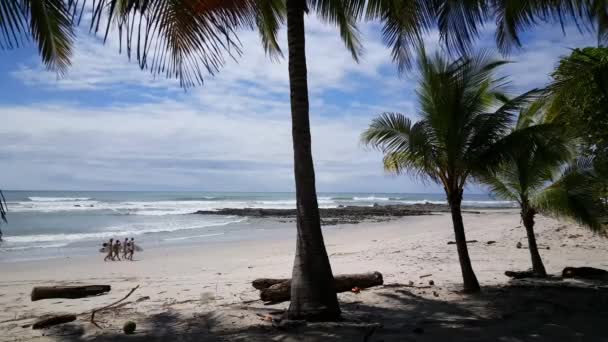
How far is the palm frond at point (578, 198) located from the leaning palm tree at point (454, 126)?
2.00 m

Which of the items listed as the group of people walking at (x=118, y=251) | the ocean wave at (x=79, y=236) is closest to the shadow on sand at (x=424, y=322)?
the group of people walking at (x=118, y=251)

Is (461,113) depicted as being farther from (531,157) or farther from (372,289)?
(372,289)

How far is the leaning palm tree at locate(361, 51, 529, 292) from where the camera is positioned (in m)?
7.23

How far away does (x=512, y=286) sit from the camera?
779cm

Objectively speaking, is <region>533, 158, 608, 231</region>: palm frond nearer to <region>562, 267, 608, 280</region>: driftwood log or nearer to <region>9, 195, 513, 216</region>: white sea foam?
<region>562, 267, 608, 280</region>: driftwood log

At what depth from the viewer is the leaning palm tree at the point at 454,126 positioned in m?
7.23

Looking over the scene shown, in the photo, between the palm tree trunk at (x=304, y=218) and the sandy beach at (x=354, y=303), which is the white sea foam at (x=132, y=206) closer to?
the sandy beach at (x=354, y=303)

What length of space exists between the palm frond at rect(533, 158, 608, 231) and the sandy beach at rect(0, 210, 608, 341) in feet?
4.07

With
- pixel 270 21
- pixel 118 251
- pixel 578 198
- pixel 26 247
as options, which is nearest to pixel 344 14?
pixel 270 21

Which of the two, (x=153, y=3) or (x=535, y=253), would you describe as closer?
(x=153, y=3)

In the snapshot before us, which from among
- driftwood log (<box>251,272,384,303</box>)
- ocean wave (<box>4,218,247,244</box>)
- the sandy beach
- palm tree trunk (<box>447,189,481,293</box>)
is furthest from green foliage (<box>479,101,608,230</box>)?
ocean wave (<box>4,218,247,244</box>)

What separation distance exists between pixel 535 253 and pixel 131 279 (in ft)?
29.8

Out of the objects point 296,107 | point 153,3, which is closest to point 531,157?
point 296,107

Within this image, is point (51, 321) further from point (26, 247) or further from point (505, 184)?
point (26, 247)
